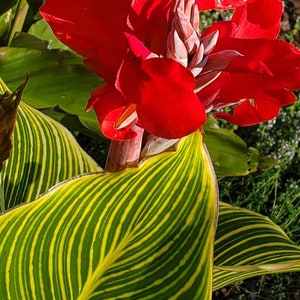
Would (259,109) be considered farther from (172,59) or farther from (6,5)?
(6,5)

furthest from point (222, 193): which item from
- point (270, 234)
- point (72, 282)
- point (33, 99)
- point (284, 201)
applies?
point (72, 282)

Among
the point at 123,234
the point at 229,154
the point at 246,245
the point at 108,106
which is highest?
the point at 108,106

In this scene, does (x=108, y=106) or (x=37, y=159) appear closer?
(x=108, y=106)

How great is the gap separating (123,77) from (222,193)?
1116mm

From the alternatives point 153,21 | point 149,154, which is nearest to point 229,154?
point 149,154

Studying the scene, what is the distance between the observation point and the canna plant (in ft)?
1.99

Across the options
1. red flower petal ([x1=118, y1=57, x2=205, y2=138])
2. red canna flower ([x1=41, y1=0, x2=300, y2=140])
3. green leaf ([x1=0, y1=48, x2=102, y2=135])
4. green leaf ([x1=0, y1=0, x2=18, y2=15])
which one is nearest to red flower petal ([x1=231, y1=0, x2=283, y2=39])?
red canna flower ([x1=41, y1=0, x2=300, y2=140])

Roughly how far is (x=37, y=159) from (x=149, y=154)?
282 millimetres

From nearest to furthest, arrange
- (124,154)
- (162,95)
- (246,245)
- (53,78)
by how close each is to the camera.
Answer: (162,95)
(124,154)
(246,245)
(53,78)

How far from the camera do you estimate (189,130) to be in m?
0.60

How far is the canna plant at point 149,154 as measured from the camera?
1.99 ft

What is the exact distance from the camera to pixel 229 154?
144 cm

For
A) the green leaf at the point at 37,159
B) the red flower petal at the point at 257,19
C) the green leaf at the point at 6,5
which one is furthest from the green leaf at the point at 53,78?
the red flower petal at the point at 257,19

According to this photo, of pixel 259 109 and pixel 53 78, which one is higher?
pixel 259 109
